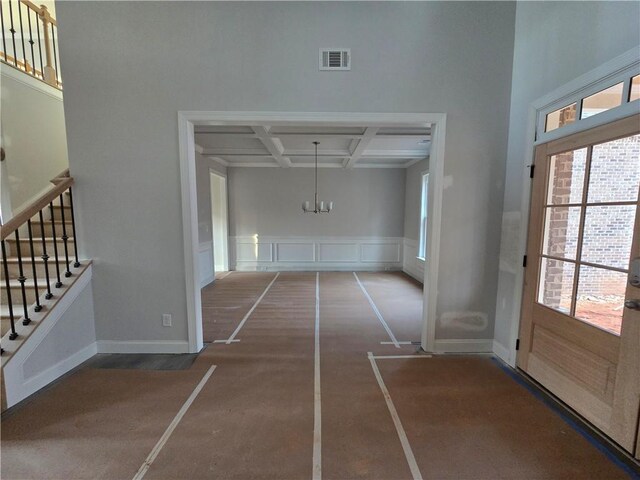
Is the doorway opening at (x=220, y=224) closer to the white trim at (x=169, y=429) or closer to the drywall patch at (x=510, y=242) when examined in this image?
the white trim at (x=169, y=429)

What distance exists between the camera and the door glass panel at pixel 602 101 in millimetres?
1669

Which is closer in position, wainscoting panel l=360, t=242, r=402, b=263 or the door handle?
the door handle

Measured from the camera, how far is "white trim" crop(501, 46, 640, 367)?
5.32ft

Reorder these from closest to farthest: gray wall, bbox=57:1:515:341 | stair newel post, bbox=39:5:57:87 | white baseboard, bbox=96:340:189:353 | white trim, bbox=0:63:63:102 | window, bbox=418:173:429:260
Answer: gray wall, bbox=57:1:515:341, white baseboard, bbox=96:340:189:353, white trim, bbox=0:63:63:102, stair newel post, bbox=39:5:57:87, window, bbox=418:173:429:260

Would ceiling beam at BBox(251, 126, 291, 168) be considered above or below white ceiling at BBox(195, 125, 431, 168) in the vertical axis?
below

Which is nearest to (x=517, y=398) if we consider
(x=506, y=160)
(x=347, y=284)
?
(x=506, y=160)

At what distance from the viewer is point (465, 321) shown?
9.09ft

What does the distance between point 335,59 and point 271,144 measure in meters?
2.33

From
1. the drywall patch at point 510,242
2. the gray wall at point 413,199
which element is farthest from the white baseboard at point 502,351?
the gray wall at point 413,199

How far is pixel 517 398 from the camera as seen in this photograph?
2.09 metres

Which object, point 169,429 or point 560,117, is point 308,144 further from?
point 169,429

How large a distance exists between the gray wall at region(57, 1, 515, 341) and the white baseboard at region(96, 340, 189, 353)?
1.35ft

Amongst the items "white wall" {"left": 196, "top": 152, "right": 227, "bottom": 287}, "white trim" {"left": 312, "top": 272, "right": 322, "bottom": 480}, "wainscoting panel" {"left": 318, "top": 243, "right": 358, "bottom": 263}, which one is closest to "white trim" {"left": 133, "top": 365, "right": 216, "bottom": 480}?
"white trim" {"left": 312, "top": 272, "right": 322, "bottom": 480}

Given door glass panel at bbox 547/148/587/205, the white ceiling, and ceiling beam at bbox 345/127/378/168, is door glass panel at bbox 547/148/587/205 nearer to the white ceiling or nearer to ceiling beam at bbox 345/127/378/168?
the white ceiling
